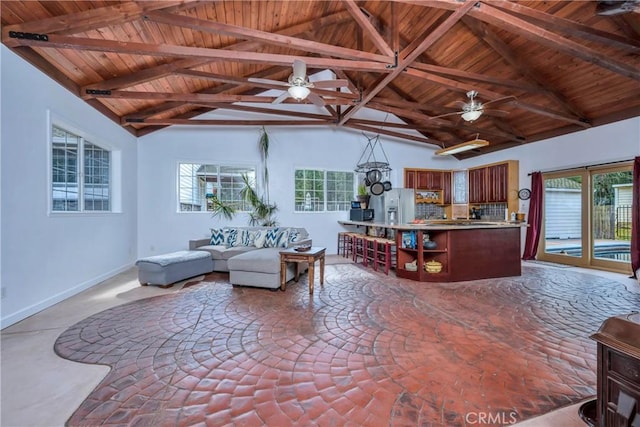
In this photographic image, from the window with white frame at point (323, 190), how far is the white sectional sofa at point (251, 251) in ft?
6.79

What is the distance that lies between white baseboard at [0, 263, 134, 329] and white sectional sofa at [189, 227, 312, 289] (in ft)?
5.00

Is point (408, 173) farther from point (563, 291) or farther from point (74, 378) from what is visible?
point (74, 378)

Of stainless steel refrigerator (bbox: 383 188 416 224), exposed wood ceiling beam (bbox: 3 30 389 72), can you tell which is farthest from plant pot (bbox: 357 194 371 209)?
exposed wood ceiling beam (bbox: 3 30 389 72)

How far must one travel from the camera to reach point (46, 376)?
1.97 m

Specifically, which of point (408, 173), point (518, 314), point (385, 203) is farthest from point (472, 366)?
point (408, 173)

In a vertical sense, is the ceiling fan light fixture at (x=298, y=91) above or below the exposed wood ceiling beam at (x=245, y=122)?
below

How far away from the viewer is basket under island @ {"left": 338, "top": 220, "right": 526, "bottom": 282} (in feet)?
14.9

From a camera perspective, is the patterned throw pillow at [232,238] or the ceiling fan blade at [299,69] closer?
the ceiling fan blade at [299,69]

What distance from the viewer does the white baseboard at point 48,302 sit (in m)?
2.80

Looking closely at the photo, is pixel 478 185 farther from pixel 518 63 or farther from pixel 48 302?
pixel 48 302

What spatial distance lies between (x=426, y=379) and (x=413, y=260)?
3.16 metres

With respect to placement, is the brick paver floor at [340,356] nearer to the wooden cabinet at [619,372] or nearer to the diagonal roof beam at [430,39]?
the wooden cabinet at [619,372]

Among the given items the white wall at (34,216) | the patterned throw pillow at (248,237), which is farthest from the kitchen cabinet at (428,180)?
the white wall at (34,216)

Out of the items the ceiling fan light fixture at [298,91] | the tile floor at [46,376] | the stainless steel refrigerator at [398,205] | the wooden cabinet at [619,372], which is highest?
the ceiling fan light fixture at [298,91]
